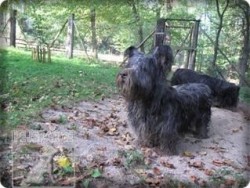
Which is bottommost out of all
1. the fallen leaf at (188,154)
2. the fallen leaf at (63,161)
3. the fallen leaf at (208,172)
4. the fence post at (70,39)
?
the fallen leaf at (208,172)

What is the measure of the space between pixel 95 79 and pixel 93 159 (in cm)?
77

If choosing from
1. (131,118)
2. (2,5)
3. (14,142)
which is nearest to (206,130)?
(131,118)

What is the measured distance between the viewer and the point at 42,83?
333 centimetres

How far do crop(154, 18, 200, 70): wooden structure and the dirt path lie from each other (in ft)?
2.29

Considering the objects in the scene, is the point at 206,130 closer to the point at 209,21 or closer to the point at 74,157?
the point at 209,21

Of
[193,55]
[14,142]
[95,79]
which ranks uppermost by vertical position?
[193,55]

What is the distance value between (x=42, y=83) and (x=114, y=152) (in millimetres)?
787

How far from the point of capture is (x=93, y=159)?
2.98 metres

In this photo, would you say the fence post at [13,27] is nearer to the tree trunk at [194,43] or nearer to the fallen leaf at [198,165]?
the tree trunk at [194,43]

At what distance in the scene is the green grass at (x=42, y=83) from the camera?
2.95 m

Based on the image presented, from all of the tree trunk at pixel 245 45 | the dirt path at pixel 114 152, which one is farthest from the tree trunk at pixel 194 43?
the dirt path at pixel 114 152

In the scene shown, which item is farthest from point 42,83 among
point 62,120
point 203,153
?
point 203,153

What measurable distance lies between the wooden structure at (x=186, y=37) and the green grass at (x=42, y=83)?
0.43 metres

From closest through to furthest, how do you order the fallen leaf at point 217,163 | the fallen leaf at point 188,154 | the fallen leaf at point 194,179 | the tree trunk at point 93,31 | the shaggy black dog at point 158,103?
the fallen leaf at point 194,179
the tree trunk at point 93,31
the shaggy black dog at point 158,103
the fallen leaf at point 217,163
the fallen leaf at point 188,154
